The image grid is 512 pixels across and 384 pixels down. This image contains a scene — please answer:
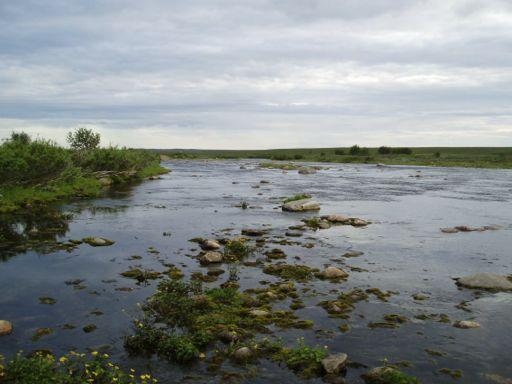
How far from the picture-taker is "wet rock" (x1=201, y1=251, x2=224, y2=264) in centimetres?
2064

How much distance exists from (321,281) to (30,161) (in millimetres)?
29840

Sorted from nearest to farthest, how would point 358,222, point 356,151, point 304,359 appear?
1. point 304,359
2. point 358,222
3. point 356,151

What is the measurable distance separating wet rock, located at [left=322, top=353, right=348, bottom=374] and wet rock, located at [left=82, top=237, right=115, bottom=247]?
52.8 feet

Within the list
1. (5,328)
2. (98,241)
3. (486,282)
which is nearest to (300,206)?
(98,241)

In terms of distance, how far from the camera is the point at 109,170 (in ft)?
201

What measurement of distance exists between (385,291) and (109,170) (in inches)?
1995

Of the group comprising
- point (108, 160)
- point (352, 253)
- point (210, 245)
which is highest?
point (108, 160)

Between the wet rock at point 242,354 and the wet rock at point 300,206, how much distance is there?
25.9 m

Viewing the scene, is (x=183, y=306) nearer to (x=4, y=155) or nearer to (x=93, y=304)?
(x=93, y=304)

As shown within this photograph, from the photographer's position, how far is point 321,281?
18297 mm

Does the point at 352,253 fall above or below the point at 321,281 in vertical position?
above

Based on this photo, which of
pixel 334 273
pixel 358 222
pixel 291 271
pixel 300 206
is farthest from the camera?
pixel 300 206

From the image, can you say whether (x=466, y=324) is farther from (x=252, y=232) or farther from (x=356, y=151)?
(x=356, y=151)

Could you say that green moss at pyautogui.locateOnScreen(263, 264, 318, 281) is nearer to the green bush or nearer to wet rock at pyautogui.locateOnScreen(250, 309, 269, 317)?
wet rock at pyautogui.locateOnScreen(250, 309, 269, 317)
